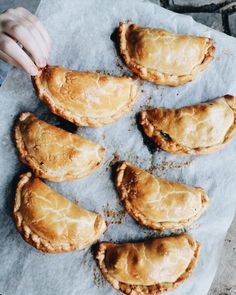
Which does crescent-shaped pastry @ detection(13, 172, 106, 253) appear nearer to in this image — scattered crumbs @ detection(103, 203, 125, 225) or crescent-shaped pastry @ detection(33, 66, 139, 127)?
scattered crumbs @ detection(103, 203, 125, 225)

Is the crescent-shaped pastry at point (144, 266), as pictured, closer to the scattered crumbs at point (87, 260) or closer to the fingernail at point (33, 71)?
the scattered crumbs at point (87, 260)

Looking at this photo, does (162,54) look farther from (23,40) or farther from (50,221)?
(50,221)

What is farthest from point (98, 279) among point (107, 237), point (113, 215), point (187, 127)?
point (187, 127)

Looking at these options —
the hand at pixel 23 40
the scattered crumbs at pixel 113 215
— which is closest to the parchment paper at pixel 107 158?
the scattered crumbs at pixel 113 215

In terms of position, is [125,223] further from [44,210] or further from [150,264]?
[44,210]

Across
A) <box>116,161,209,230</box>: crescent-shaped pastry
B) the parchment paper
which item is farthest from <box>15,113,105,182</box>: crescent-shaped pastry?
<box>116,161,209,230</box>: crescent-shaped pastry

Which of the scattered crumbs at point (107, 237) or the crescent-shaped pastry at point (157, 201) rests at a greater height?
the crescent-shaped pastry at point (157, 201)

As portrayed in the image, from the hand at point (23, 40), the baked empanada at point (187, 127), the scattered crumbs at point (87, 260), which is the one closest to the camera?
the hand at point (23, 40)
